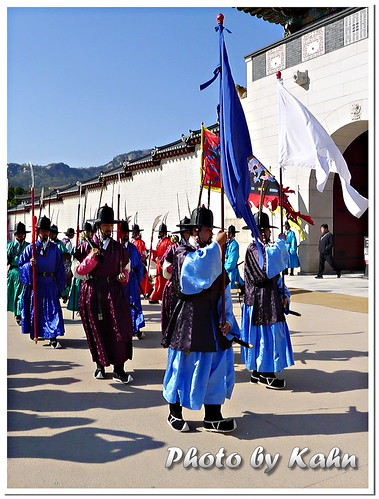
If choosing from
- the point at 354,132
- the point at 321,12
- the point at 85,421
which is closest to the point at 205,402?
the point at 85,421

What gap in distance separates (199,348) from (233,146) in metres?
1.45

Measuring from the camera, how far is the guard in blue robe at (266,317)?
4.06 m

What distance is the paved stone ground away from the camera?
2602 mm

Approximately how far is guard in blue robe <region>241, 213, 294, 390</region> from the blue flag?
2.47 feet

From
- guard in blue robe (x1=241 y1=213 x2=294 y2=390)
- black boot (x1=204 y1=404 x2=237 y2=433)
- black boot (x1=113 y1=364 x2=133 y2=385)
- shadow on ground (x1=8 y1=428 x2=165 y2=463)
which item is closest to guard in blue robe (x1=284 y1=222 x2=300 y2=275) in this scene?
guard in blue robe (x1=241 y1=213 x2=294 y2=390)

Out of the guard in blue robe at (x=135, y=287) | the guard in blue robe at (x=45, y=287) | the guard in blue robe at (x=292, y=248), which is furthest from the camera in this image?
the guard in blue robe at (x=292, y=248)

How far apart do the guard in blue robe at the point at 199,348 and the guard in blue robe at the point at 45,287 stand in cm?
283

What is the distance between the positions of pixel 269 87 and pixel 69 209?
15.4 m

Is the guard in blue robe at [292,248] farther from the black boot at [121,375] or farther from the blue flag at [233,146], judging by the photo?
the blue flag at [233,146]

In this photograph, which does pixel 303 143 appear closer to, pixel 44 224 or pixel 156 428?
pixel 156 428

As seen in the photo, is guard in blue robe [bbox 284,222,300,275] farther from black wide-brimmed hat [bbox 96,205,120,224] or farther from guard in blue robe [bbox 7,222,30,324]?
black wide-brimmed hat [bbox 96,205,120,224]

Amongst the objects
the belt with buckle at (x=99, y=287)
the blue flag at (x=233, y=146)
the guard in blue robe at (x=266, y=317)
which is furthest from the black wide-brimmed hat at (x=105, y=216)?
the blue flag at (x=233, y=146)

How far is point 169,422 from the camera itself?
3.33 meters
